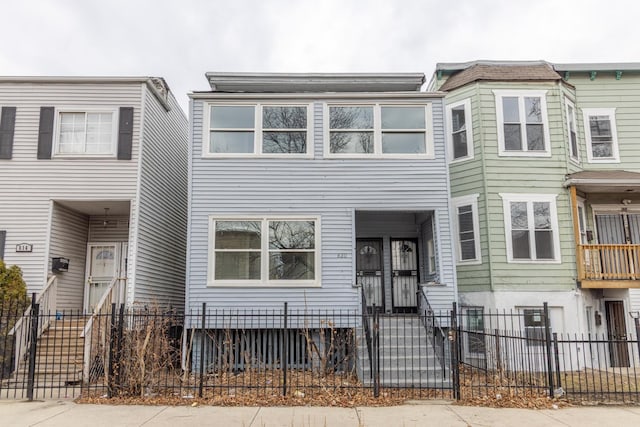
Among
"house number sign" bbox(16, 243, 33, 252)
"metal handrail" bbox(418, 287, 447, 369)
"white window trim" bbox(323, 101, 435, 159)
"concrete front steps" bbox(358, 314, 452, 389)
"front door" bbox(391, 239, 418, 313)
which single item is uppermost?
"white window trim" bbox(323, 101, 435, 159)

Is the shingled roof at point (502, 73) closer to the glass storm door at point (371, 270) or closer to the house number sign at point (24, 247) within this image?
the glass storm door at point (371, 270)

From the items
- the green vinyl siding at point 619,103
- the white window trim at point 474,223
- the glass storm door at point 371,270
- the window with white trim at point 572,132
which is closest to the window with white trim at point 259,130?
the glass storm door at point 371,270

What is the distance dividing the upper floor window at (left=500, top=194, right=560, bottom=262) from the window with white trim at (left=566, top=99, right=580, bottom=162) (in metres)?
1.78

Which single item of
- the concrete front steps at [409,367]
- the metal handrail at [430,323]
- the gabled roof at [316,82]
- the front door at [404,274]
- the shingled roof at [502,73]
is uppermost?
the shingled roof at [502,73]

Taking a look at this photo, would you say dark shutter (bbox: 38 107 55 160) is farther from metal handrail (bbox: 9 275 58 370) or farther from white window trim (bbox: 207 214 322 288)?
white window trim (bbox: 207 214 322 288)

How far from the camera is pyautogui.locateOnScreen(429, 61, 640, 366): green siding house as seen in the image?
11.8 meters

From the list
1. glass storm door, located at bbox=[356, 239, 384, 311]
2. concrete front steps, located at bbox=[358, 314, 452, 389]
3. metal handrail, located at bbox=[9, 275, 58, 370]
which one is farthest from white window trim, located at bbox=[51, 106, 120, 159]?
concrete front steps, located at bbox=[358, 314, 452, 389]

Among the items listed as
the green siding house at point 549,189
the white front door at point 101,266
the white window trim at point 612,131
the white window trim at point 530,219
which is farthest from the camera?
the white window trim at point 612,131

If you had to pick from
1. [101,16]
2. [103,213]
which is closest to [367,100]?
[103,213]

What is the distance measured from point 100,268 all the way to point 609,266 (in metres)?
13.8

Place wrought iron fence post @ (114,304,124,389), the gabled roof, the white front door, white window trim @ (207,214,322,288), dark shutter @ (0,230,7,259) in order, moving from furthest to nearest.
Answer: the white front door → the gabled roof → dark shutter @ (0,230,7,259) → white window trim @ (207,214,322,288) → wrought iron fence post @ (114,304,124,389)

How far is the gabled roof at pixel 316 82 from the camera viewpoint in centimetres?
1209

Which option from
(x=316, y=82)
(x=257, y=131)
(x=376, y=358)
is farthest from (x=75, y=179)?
(x=376, y=358)

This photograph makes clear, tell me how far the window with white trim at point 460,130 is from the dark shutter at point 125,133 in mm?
8794
